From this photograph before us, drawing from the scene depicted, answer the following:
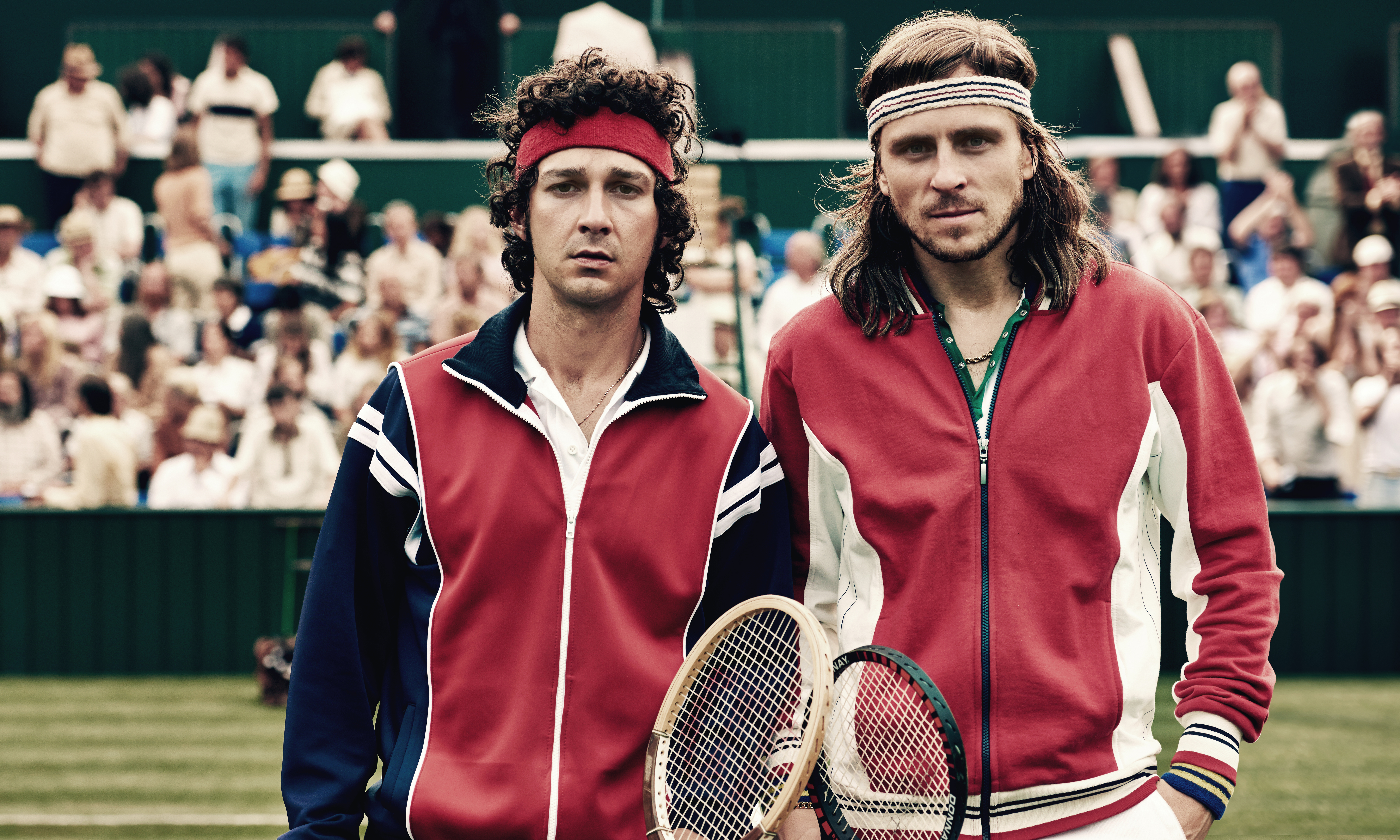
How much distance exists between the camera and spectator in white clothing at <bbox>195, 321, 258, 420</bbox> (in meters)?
11.9

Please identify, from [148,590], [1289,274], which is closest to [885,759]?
[148,590]

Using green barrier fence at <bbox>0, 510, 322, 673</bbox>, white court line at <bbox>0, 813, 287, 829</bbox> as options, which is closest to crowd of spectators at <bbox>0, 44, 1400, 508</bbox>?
green barrier fence at <bbox>0, 510, 322, 673</bbox>

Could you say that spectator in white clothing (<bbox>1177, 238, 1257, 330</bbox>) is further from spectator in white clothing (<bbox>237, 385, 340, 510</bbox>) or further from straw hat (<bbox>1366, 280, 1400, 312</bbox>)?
spectator in white clothing (<bbox>237, 385, 340, 510</bbox>)

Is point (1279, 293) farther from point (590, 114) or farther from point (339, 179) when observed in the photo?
point (590, 114)

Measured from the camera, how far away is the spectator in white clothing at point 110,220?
14.3 m

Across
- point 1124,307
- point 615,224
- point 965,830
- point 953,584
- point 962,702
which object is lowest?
point 965,830

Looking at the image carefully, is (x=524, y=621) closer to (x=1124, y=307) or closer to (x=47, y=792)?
(x=1124, y=307)

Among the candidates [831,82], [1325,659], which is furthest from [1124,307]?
[831,82]

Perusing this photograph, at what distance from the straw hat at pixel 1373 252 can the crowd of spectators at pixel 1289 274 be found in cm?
2

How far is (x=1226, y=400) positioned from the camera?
2.63 meters

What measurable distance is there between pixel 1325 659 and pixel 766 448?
29.2ft

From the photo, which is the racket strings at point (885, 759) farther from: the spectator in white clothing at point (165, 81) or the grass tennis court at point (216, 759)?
the spectator in white clothing at point (165, 81)

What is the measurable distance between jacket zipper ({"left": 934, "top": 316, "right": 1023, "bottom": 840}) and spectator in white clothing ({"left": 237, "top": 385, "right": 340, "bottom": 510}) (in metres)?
8.61

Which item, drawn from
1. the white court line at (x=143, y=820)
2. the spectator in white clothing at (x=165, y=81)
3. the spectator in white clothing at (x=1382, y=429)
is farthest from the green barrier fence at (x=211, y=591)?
the spectator in white clothing at (x=165, y=81)
